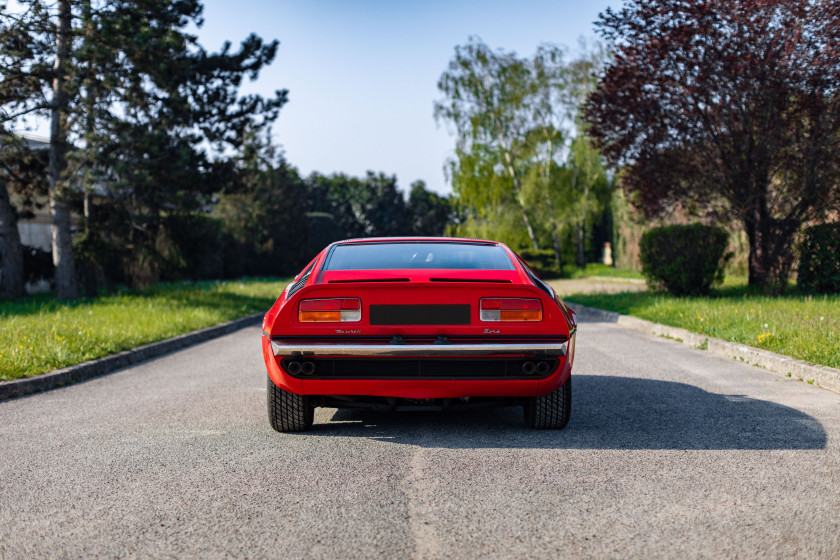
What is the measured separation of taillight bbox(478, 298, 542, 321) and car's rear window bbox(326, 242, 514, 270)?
0.49 meters

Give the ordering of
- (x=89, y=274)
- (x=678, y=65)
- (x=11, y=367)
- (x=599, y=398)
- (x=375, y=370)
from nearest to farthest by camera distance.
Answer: (x=375, y=370) → (x=599, y=398) → (x=11, y=367) → (x=678, y=65) → (x=89, y=274)

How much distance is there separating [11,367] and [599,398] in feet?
18.5

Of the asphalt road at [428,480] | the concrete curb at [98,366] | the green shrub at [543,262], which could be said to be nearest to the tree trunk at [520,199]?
the green shrub at [543,262]

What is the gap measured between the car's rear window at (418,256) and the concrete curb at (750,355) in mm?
3491

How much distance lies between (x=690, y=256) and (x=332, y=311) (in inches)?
459

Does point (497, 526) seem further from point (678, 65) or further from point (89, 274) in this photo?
point (89, 274)

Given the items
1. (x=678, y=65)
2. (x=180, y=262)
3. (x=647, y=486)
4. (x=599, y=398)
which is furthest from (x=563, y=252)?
(x=647, y=486)

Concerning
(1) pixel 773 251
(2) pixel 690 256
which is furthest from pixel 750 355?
(2) pixel 690 256

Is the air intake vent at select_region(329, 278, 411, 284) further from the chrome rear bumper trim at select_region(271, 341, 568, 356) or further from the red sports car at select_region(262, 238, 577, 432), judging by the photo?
the chrome rear bumper trim at select_region(271, 341, 568, 356)

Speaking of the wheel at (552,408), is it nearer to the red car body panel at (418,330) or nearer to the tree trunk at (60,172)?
the red car body panel at (418,330)

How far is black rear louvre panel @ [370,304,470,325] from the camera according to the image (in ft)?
14.8

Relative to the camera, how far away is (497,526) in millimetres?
3156

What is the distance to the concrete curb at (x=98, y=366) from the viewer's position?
682 centimetres

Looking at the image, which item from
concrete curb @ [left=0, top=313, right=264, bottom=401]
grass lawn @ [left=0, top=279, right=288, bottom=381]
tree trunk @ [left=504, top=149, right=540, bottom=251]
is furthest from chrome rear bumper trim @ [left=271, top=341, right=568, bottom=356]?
tree trunk @ [left=504, top=149, right=540, bottom=251]
